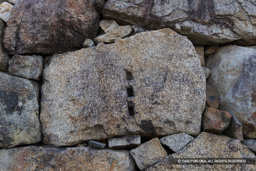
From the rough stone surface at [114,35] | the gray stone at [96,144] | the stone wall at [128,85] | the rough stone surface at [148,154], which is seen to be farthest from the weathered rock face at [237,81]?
the gray stone at [96,144]

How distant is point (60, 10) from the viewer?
1.87 meters

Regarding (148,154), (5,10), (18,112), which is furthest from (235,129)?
(5,10)

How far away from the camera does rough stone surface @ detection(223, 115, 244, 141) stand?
1.65 m

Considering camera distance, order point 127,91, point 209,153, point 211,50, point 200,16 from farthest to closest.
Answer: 1. point 211,50
2. point 200,16
3. point 127,91
4. point 209,153

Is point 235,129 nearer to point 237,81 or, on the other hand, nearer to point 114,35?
point 237,81

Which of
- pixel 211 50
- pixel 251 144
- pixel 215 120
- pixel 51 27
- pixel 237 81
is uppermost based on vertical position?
pixel 51 27

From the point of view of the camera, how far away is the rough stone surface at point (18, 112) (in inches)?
66.7

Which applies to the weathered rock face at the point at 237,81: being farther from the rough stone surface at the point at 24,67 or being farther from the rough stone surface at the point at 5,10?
the rough stone surface at the point at 5,10

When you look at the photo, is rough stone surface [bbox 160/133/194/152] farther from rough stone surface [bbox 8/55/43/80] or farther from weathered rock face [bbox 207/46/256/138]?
rough stone surface [bbox 8/55/43/80]

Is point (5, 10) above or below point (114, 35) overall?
above

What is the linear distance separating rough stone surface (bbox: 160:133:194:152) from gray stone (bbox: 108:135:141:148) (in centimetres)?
16

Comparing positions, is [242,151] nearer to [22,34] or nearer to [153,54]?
[153,54]

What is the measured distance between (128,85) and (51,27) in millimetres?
676

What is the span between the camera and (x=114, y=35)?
1.91 meters
